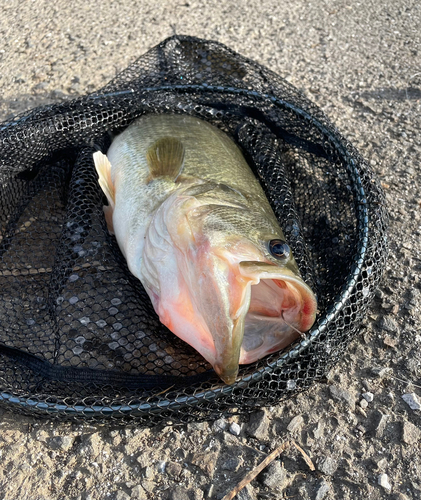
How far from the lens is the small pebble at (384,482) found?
2237 millimetres

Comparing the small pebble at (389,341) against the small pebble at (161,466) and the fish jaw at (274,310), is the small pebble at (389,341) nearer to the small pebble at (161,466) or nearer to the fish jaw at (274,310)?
the fish jaw at (274,310)

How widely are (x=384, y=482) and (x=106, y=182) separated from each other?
240 cm

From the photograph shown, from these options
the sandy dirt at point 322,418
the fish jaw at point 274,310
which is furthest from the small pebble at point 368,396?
the fish jaw at point 274,310

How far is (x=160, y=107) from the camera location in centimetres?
348

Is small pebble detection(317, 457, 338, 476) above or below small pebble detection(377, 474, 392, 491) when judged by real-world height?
below

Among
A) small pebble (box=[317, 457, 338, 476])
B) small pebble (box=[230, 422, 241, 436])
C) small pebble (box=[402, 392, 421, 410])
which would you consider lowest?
small pebble (box=[230, 422, 241, 436])

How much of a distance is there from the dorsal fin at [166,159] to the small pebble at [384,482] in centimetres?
199

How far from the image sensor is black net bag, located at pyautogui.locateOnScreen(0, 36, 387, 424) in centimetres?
234

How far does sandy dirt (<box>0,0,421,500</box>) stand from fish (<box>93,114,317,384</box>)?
0.57 metres

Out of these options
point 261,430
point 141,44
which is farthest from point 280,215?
point 141,44

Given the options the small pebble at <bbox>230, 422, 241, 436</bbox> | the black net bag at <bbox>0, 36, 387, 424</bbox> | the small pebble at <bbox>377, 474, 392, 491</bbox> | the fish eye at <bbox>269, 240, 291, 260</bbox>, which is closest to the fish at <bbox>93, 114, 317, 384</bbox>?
the fish eye at <bbox>269, 240, 291, 260</bbox>

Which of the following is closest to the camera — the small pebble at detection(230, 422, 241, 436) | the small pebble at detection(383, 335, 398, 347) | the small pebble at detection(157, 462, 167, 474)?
the small pebble at detection(157, 462, 167, 474)

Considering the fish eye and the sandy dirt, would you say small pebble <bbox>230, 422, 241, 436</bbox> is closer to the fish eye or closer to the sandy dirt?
the sandy dirt

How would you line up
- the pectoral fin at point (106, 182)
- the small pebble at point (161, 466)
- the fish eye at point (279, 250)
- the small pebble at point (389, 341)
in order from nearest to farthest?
the fish eye at point (279, 250) → the small pebble at point (161, 466) → the small pebble at point (389, 341) → the pectoral fin at point (106, 182)
